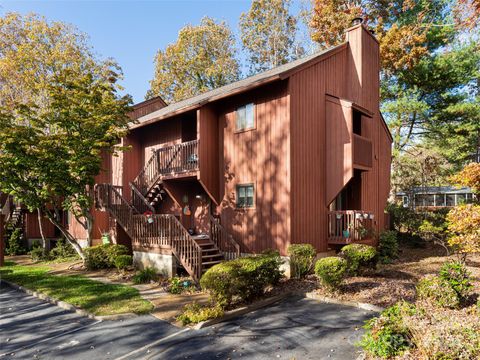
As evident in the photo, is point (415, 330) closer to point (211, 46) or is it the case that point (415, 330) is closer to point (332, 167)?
point (332, 167)

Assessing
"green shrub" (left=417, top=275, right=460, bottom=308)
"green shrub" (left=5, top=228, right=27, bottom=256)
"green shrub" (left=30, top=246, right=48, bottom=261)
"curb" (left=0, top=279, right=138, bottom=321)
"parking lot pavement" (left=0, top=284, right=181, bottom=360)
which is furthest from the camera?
"green shrub" (left=5, top=228, right=27, bottom=256)

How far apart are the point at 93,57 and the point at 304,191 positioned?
23402 millimetres

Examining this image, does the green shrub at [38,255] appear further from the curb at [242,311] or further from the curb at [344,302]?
the curb at [344,302]

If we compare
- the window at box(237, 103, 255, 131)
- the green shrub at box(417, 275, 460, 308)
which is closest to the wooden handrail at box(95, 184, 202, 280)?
the window at box(237, 103, 255, 131)

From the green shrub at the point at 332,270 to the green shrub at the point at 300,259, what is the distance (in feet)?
4.86

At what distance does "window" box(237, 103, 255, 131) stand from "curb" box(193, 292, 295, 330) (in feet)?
20.5

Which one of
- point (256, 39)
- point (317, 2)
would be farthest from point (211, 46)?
point (317, 2)

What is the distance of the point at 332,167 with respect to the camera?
12273 millimetres

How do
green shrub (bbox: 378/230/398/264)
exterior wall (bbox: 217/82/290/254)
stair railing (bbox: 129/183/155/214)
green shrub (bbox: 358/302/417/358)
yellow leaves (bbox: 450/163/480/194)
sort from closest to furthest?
green shrub (bbox: 358/302/417/358), yellow leaves (bbox: 450/163/480/194), exterior wall (bbox: 217/82/290/254), green shrub (bbox: 378/230/398/264), stair railing (bbox: 129/183/155/214)

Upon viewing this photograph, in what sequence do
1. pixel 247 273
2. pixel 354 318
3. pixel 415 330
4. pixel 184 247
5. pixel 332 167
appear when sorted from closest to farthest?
pixel 415 330, pixel 354 318, pixel 247 273, pixel 184 247, pixel 332 167

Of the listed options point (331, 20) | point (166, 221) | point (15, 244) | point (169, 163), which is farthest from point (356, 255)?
point (331, 20)

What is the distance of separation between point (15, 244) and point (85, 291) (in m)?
13.1

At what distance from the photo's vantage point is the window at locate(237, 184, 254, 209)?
1243cm

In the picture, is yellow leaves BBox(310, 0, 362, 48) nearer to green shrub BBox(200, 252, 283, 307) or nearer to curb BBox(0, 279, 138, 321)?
green shrub BBox(200, 252, 283, 307)
